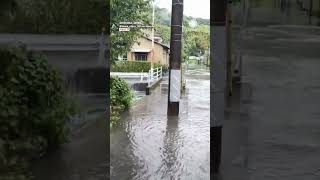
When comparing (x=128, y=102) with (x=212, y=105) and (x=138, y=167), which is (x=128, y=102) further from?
(x=212, y=105)

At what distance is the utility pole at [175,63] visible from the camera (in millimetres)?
9906

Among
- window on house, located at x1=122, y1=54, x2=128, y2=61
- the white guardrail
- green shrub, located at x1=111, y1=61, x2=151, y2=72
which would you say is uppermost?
window on house, located at x1=122, y1=54, x2=128, y2=61

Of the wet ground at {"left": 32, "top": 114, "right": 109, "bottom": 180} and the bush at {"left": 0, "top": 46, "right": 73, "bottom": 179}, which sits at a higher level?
the bush at {"left": 0, "top": 46, "right": 73, "bottom": 179}

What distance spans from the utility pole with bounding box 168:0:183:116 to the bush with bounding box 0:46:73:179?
20.7ft

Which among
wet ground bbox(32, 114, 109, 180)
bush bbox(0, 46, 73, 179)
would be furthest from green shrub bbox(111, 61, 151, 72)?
bush bbox(0, 46, 73, 179)

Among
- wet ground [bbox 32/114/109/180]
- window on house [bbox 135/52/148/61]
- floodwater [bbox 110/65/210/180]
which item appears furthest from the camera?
window on house [bbox 135/52/148/61]

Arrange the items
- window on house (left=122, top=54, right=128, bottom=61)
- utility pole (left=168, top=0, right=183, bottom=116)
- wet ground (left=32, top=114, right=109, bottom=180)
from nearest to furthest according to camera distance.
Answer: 1. wet ground (left=32, top=114, right=109, bottom=180)
2. utility pole (left=168, top=0, right=183, bottom=116)
3. window on house (left=122, top=54, right=128, bottom=61)

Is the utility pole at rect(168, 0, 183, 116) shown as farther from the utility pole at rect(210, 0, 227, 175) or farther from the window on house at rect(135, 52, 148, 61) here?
the utility pole at rect(210, 0, 227, 175)

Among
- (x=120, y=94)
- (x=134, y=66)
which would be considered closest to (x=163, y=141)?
(x=120, y=94)

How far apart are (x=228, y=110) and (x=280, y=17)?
927 mm

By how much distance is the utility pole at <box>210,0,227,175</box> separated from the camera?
4.23 m

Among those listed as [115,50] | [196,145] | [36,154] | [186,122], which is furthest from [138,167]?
[115,50]

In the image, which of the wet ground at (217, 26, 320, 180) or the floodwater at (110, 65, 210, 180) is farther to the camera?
the floodwater at (110, 65, 210, 180)

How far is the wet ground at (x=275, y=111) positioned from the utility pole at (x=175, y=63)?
542 cm
